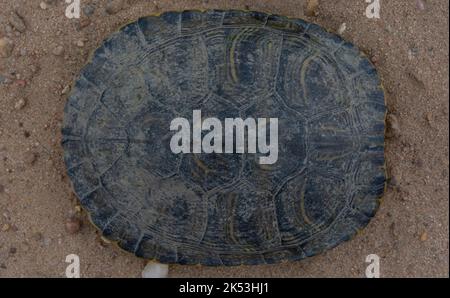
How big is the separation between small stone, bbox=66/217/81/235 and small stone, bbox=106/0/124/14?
4.45 ft

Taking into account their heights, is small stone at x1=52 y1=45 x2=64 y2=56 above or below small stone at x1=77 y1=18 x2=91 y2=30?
below

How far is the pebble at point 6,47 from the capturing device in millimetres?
3014

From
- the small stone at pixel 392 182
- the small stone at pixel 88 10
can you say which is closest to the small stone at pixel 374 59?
the small stone at pixel 392 182

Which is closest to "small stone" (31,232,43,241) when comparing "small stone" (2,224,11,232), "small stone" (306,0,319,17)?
"small stone" (2,224,11,232)

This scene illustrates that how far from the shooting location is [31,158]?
3.01 metres

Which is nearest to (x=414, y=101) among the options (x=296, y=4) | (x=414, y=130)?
(x=414, y=130)

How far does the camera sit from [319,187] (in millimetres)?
2529

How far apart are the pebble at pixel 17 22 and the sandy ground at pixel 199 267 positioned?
1cm

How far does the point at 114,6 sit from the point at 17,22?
24.8 inches

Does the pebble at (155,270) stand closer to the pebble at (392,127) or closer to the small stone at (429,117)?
the pebble at (392,127)

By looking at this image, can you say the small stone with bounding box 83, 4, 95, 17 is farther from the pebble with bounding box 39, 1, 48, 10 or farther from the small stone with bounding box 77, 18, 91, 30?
the pebble with bounding box 39, 1, 48, 10

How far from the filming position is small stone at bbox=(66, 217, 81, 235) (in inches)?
119

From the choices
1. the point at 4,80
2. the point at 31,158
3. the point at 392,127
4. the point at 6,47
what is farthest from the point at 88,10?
the point at 392,127

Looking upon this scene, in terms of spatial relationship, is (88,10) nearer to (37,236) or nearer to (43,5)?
(43,5)
